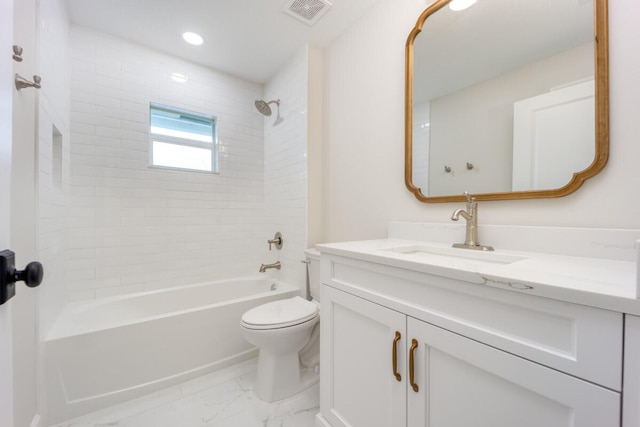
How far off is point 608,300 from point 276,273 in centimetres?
232

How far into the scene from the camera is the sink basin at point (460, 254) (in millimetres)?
997

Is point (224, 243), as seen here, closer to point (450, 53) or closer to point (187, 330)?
point (187, 330)

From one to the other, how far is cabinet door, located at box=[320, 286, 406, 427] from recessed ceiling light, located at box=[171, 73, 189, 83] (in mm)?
2277

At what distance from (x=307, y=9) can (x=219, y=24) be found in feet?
2.18

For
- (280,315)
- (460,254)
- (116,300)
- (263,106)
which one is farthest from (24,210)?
(460,254)

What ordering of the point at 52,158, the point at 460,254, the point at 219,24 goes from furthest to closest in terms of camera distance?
1. the point at 219,24
2. the point at 52,158
3. the point at 460,254

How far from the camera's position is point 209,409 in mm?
1443

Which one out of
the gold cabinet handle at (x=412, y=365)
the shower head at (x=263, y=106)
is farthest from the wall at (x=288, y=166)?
the gold cabinet handle at (x=412, y=365)

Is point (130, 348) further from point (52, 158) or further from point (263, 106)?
point (263, 106)

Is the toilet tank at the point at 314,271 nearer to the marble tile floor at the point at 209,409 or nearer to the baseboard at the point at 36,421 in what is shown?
the marble tile floor at the point at 209,409

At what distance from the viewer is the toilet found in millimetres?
1467

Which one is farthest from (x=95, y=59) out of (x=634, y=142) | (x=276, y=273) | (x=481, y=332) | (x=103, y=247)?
(x=634, y=142)

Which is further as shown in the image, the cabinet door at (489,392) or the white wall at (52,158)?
the white wall at (52,158)

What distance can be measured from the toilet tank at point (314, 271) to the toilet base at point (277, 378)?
0.47 meters
